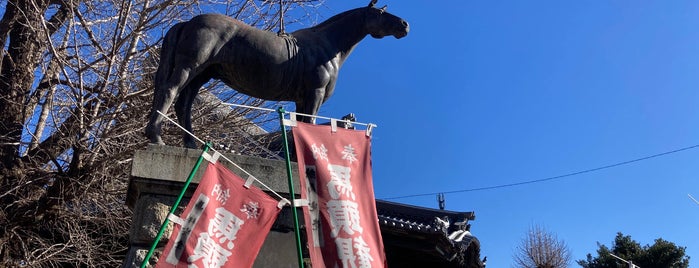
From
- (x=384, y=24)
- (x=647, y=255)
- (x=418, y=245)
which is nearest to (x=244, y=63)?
(x=384, y=24)

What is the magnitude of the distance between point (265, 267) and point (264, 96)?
1317 millimetres

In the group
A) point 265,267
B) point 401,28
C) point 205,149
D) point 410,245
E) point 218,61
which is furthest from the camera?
point 410,245

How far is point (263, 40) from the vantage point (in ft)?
14.1

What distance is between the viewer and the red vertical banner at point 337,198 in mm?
3490

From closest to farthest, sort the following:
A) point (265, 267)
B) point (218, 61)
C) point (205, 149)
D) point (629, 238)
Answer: point (205, 149), point (265, 267), point (218, 61), point (629, 238)

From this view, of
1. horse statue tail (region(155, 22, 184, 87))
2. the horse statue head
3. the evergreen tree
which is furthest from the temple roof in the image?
the evergreen tree

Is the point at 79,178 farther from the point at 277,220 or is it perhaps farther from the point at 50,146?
the point at 277,220

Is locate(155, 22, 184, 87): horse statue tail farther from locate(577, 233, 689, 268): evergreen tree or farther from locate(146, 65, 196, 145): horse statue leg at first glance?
locate(577, 233, 689, 268): evergreen tree

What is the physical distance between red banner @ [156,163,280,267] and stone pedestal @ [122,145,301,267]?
375 mm

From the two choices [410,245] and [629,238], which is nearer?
[410,245]

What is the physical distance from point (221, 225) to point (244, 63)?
4.34 feet

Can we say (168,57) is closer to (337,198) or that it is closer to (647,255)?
(337,198)

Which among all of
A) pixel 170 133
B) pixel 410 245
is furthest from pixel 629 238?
pixel 170 133

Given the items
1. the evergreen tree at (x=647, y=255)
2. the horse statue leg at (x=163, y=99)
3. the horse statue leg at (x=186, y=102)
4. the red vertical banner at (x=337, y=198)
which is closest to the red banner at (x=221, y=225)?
the red vertical banner at (x=337, y=198)
